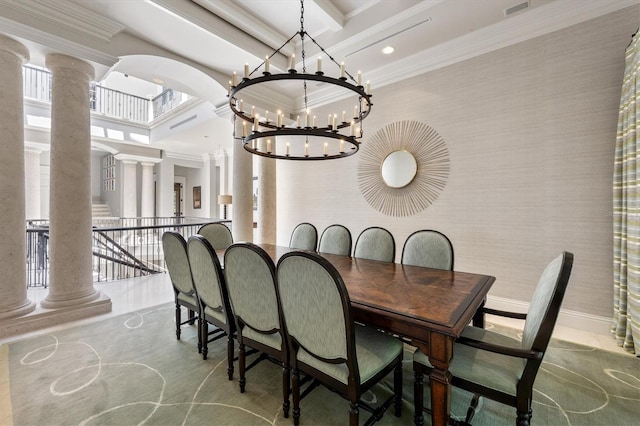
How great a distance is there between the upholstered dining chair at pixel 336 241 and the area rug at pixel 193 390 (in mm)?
1191

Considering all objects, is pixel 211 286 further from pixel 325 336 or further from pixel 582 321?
pixel 582 321

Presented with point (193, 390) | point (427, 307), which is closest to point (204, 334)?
point (193, 390)

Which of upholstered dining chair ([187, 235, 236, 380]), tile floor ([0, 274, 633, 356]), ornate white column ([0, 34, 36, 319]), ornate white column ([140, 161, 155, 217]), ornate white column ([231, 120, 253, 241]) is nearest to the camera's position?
upholstered dining chair ([187, 235, 236, 380])

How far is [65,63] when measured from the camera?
2.88 meters

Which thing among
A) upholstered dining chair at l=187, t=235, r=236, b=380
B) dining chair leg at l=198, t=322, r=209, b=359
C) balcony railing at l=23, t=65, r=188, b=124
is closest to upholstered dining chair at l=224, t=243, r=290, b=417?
upholstered dining chair at l=187, t=235, r=236, b=380

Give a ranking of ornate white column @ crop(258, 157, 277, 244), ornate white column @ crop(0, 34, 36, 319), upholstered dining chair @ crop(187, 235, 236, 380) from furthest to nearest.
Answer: ornate white column @ crop(258, 157, 277, 244) → ornate white column @ crop(0, 34, 36, 319) → upholstered dining chair @ crop(187, 235, 236, 380)

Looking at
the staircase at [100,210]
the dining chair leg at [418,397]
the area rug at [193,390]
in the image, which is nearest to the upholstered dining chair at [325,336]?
the dining chair leg at [418,397]

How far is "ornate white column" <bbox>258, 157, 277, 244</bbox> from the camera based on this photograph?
5.00 meters

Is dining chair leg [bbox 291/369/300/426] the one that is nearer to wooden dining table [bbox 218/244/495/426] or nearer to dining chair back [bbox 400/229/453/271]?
wooden dining table [bbox 218/244/495/426]

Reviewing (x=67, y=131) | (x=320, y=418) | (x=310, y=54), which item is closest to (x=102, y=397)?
(x=320, y=418)

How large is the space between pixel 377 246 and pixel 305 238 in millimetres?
980

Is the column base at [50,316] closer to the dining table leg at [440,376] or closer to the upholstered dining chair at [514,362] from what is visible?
the upholstered dining chair at [514,362]

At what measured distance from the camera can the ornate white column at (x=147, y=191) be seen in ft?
28.7

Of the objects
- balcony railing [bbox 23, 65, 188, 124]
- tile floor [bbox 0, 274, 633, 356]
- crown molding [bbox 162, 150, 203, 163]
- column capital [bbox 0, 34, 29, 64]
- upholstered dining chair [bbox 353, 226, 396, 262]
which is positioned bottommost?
tile floor [bbox 0, 274, 633, 356]
